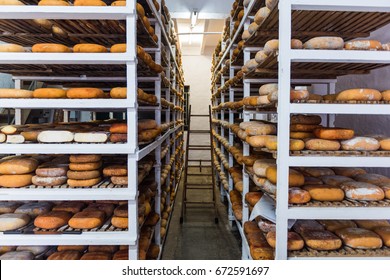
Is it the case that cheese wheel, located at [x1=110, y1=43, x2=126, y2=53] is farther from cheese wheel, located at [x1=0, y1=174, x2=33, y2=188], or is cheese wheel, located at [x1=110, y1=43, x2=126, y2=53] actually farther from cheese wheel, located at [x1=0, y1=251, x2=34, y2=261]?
cheese wheel, located at [x1=0, y1=251, x2=34, y2=261]

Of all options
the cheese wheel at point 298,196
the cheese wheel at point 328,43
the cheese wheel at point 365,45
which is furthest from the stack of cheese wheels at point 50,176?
the cheese wheel at point 365,45

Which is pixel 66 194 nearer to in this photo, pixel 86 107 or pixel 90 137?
pixel 90 137

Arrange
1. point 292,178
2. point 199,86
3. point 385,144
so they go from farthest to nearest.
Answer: point 199,86, point 292,178, point 385,144

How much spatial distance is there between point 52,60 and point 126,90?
51cm

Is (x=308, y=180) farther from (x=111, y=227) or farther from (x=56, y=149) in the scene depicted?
(x=56, y=149)

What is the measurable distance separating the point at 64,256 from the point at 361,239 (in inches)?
80.6

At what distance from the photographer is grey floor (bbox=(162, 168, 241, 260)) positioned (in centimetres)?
353

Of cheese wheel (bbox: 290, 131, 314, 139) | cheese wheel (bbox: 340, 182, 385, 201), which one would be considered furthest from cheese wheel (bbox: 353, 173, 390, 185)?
cheese wheel (bbox: 290, 131, 314, 139)

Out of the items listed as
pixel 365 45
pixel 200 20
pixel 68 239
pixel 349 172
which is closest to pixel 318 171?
pixel 349 172

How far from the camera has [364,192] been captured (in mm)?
1774

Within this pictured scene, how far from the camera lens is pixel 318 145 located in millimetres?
1765

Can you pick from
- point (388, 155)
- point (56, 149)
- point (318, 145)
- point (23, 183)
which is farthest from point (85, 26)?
point (388, 155)

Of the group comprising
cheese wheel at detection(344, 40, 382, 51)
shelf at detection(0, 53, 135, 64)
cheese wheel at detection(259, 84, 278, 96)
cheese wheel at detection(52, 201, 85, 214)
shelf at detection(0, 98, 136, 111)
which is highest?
cheese wheel at detection(344, 40, 382, 51)

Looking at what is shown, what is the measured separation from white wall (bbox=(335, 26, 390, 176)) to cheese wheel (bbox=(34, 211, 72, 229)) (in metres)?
2.70
